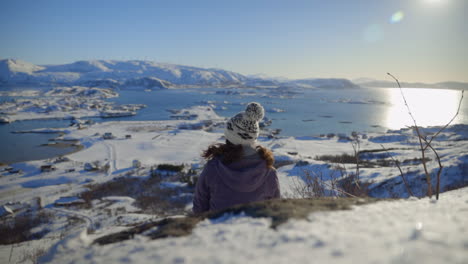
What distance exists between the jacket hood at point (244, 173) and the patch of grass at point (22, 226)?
972 centimetres

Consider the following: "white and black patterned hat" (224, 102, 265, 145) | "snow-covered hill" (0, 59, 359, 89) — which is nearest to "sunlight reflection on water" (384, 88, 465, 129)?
"white and black patterned hat" (224, 102, 265, 145)

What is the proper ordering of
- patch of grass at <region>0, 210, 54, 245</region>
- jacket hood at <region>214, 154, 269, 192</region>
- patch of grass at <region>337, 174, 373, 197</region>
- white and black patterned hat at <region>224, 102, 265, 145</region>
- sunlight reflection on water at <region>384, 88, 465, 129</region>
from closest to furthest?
jacket hood at <region>214, 154, 269, 192</region> → white and black patterned hat at <region>224, 102, 265, 145</region> → patch of grass at <region>337, 174, 373, 197</region> → patch of grass at <region>0, 210, 54, 245</region> → sunlight reflection on water at <region>384, 88, 465, 129</region>

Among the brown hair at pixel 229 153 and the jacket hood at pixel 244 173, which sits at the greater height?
the brown hair at pixel 229 153

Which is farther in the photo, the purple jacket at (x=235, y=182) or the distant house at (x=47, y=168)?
the distant house at (x=47, y=168)

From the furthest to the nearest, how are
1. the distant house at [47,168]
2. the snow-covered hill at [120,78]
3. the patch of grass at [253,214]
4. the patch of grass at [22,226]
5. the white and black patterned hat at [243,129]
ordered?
the snow-covered hill at [120,78], the distant house at [47,168], the patch of grass at [22,226], the white and black patterned hat at [243,129], the patch of grass at [253,214]

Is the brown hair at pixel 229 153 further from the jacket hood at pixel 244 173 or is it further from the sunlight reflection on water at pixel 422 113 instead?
the sunlight reflection on water at pixel 422 113

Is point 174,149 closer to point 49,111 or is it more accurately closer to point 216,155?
point 216,155

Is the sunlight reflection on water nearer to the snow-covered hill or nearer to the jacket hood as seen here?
the jacket hood

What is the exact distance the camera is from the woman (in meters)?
1.68

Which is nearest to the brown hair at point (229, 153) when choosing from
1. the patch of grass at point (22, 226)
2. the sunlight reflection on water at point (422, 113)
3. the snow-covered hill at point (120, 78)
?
the sunlight reflection on water at point (422, 113)

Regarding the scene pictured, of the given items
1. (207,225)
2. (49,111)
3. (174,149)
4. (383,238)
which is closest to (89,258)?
(207,225)

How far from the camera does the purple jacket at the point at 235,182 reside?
5.49 ft

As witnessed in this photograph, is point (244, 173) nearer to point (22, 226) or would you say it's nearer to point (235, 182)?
point (235, 182)

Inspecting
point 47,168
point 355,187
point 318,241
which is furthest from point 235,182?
point 47,168
